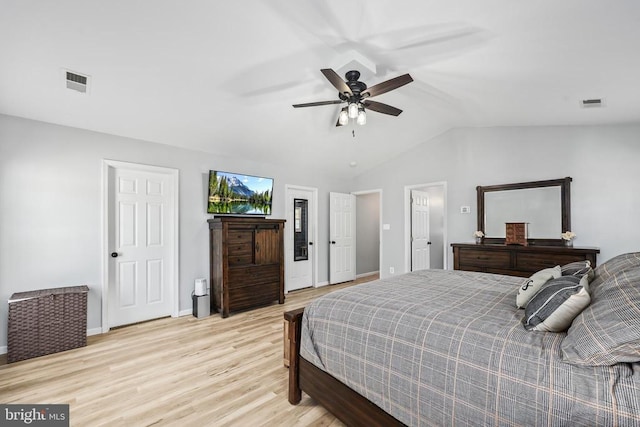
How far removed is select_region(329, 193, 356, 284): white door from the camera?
5.83 meters

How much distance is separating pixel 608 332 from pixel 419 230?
184 inches

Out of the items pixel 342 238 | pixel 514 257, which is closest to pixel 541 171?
pixel 514 257

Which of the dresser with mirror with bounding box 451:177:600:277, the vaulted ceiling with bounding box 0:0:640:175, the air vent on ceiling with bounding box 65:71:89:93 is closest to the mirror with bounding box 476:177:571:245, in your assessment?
the dresser with mirror with bounding box 451:177:600:277

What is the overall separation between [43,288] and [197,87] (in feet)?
8.84

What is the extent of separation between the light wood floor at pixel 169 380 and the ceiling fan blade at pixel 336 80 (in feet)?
8.16

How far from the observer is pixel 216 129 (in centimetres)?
369

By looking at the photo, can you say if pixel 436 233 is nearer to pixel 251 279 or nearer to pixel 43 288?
pixel 251 279

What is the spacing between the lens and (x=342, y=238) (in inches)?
236

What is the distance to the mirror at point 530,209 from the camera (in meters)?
3.74

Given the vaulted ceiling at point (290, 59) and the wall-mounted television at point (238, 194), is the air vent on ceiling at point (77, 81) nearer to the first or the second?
the vaulted ceiling at point (290, 59)

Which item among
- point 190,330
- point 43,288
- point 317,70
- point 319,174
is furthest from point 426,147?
point 43,288

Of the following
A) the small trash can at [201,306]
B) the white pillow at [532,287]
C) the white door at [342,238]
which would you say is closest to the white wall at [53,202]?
→ the small trash can at [201,306]

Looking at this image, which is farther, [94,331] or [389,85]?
[94,331]

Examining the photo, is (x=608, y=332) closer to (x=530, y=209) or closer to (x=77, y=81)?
(x=530, y=209)
